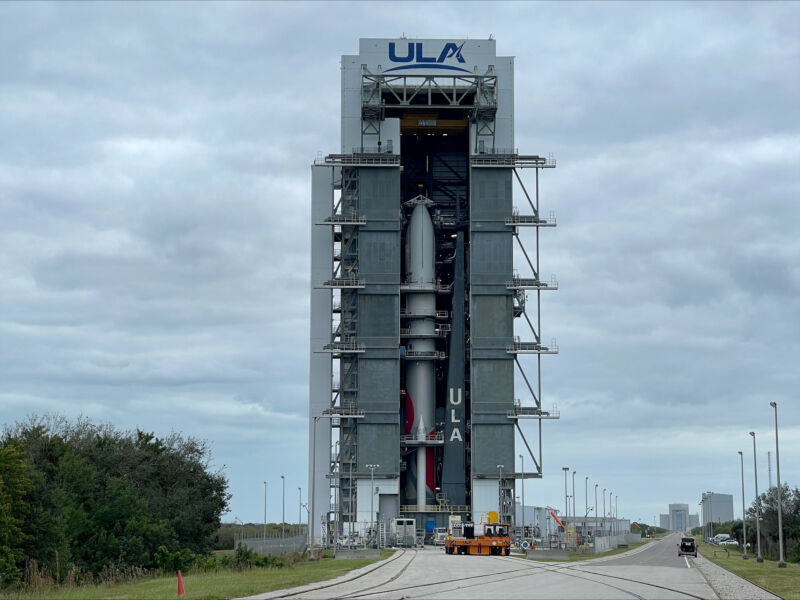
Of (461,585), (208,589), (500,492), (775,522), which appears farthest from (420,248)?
(208,589)

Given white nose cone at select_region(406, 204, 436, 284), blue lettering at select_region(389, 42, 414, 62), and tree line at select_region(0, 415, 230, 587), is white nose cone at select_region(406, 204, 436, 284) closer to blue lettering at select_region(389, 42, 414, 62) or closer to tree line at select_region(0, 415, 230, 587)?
blue lettering at select_region(389, 42, 414, 62)

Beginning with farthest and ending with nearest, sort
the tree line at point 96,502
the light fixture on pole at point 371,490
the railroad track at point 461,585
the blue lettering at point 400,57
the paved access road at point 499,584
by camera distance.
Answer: the blue lettering at point 400,57 → the light fixture on pole at point 371,490 → the tree line at point 96,502 → the paved access road at point 499,584 → the railroad track at point 461,585

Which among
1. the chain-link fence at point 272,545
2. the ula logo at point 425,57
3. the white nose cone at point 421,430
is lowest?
the chain-link fence at point 272,545

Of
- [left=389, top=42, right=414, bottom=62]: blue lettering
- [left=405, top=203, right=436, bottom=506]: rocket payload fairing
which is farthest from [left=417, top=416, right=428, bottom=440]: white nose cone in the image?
[left=389, top=42, right=414, bottom=62]: blue lettering

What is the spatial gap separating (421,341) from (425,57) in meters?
25.9

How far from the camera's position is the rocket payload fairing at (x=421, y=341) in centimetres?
9506

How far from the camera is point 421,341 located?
95.6m

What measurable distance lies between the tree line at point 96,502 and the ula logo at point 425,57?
3983 cm

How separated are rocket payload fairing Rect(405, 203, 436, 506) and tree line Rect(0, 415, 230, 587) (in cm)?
2172

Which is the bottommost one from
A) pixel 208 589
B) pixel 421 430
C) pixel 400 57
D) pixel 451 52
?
pixel 208 589

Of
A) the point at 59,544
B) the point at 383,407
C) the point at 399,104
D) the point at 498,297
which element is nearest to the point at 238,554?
the point at 59,544

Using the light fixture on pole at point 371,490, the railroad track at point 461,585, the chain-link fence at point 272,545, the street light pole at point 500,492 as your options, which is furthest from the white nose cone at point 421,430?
the railroad track at point 461,585

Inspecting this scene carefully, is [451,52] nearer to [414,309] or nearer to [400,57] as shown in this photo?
[400,57]

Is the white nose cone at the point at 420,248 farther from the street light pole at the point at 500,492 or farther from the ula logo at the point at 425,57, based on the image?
the street light pole at the point at 500,492
